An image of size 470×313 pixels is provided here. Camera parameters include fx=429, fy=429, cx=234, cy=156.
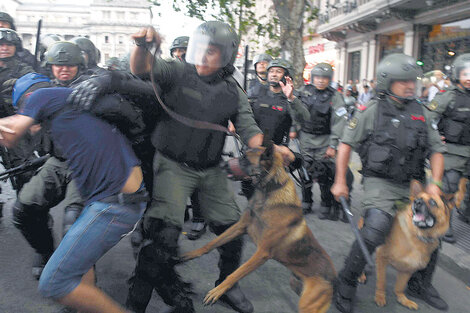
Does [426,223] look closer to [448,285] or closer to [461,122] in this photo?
[448,285]

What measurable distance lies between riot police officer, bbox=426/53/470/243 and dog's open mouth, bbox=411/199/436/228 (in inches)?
76.2

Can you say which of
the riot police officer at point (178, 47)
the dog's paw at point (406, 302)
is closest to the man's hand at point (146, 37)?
the dog's paw at point (406, 302)

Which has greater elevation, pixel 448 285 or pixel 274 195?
pixel 274 195

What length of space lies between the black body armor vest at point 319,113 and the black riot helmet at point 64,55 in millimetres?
3105

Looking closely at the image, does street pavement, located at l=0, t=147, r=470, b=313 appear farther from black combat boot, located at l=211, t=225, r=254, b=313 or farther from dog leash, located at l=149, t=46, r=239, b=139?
dog leash, located at l=149, t=46, r=239, b=139

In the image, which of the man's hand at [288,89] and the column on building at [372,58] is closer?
the man's hand at [288,89]

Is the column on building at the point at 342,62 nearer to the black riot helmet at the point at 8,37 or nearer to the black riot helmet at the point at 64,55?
the black riot helmet at the point at 8,37

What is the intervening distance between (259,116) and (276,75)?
614mm

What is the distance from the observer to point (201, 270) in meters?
3.86

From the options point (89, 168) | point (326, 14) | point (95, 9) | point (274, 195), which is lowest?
point (274, 195)

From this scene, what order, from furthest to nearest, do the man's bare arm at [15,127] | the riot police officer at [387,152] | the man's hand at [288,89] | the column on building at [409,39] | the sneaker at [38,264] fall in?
1. the column on building at [409,39]
2. the man's hand at [288,89]
3. the sneaker at [38,264]
4. the riot police officer at [387,152]
5. the man's bare arm at [15,127]

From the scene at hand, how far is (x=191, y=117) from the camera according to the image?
2.75 meters

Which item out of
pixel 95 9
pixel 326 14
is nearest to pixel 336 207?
pixel 326 14

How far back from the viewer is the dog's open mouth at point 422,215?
2.96 m
